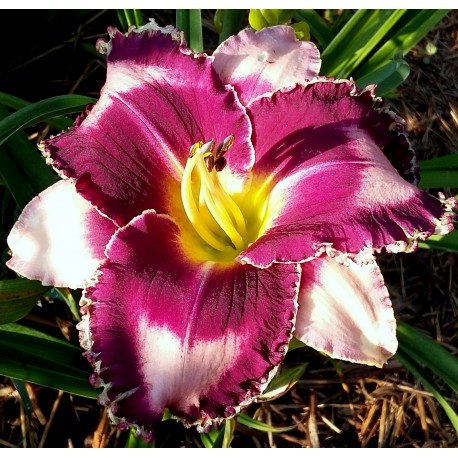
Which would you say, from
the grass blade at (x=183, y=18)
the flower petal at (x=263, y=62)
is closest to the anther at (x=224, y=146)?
the flower petal at (x=263, y=62)

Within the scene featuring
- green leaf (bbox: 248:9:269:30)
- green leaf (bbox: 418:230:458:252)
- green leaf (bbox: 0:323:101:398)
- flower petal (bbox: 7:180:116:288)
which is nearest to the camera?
flower petal (bbox: 7:180:116:288)

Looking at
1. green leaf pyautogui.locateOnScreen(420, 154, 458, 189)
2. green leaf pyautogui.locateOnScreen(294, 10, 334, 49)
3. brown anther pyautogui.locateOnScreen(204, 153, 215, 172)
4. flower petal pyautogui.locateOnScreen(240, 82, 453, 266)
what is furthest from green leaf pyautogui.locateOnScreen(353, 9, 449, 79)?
brown anther pyautogui.locateOnScreen(204, 153, 215, 172)

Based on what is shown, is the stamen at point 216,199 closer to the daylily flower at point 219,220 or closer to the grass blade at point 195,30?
the daylily flower at point 219,220

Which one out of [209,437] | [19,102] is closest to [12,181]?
[19,102]

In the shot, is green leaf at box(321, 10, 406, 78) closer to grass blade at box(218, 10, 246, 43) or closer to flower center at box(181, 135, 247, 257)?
grass blade at box(218, 10, 246, 43)

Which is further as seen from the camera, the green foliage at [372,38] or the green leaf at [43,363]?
the green foliage at [372,38]

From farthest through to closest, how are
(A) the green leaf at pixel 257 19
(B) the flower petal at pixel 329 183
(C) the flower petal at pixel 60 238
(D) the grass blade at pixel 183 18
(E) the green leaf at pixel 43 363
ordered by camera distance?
(D) the grass blade at pixel 183 18 → (A) the green leaf at pixel 257 19 → (E) the green leaf at pixel 43 363 → (C) the flower petal at pixel 60 238 → (B) the flower petal at pixel 329 183
